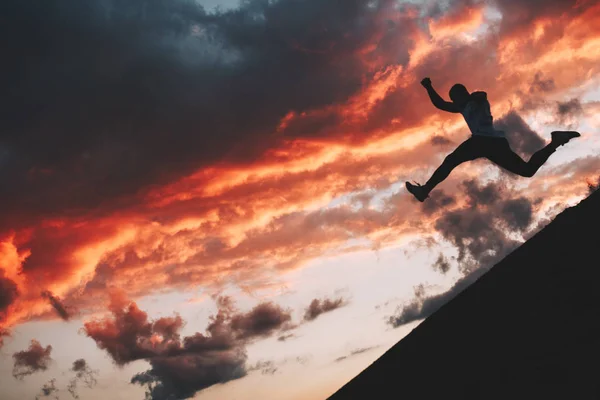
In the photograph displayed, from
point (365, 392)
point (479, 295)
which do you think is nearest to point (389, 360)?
point (365, 392)

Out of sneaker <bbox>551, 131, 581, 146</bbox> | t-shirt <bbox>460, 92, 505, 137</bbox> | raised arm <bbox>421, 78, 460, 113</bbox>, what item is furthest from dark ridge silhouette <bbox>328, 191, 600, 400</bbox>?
raised arm <bbox>421, 78, 460, 113</bbox>

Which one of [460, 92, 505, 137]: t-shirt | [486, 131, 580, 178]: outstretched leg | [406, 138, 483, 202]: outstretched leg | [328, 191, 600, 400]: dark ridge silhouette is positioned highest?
[460, 92, 505, 137]: t-shirt

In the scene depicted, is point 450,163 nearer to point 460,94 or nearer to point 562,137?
point 460,94

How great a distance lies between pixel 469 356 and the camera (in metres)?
4.66

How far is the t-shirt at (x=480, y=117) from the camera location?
6867mm

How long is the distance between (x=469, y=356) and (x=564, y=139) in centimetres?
400

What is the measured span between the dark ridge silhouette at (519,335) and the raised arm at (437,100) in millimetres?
1932

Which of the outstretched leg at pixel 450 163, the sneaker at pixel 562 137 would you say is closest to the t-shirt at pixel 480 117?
the outstretched leg at pixel 450 163

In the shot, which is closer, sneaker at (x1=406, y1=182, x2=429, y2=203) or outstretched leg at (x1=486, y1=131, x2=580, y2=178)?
outstretched leg at (x1=486, y1=131, x2=580, y2=178)

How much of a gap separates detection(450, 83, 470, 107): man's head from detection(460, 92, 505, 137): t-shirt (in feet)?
0.26

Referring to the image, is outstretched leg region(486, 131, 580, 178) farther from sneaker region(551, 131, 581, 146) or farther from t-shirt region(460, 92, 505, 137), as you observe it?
t-shirt region(460, 92, 505, 137)

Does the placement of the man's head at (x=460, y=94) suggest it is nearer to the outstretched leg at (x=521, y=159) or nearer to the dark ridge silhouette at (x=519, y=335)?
the outstretched leg at (x=521, y=159)

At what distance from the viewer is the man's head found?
6.98m

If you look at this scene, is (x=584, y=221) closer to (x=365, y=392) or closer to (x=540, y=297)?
(x=540, y=297)
